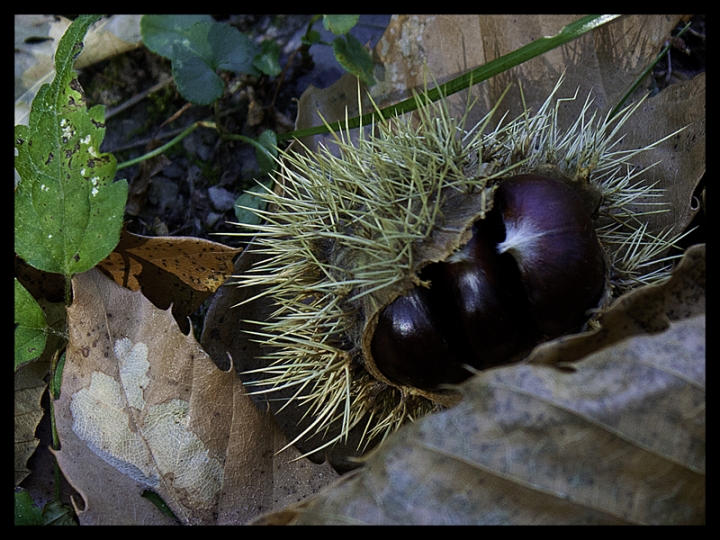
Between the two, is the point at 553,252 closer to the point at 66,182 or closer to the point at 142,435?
the point at 142,435

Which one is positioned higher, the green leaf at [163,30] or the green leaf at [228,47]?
the green leaf at [163,30]

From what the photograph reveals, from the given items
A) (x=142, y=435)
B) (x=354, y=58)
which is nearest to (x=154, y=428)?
(x=142, y=435)

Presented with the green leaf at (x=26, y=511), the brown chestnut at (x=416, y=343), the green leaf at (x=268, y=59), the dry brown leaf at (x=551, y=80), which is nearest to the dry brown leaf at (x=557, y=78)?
the dry brown leaf at (x=551, y=80)

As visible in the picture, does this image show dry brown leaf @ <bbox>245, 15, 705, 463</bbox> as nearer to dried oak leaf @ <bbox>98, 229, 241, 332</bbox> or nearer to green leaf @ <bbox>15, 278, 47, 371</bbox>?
dried oak leaf @ <bbox>98, 229, 241, 332</bbox>

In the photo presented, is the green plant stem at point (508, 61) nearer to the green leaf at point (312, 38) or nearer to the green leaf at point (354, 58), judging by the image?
the green leaf at point (354, 58)

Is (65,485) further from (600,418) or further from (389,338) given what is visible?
(600,418)
